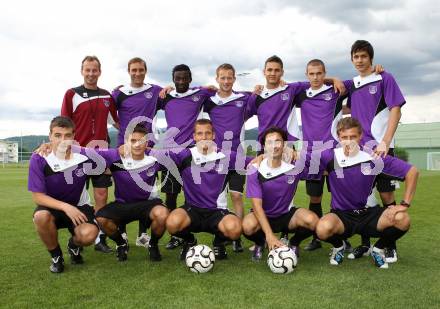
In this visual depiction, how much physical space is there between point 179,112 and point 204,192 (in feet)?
4.45

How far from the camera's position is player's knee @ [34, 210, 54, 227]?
13.5 feet

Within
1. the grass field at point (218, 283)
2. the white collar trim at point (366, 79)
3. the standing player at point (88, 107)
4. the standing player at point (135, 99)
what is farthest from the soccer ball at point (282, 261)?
the standing player at point (135, 99)

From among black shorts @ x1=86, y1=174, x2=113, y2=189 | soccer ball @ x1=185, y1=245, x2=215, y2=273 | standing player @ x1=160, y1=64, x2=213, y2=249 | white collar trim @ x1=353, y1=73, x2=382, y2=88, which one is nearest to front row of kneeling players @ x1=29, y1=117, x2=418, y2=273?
black shorts @ x1=86, y1=174, x2=113, y2=189

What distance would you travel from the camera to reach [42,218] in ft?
13.5

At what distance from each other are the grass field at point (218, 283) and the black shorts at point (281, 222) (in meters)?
0.40

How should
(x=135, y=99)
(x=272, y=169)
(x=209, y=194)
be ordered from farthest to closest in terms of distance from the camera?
(x=135, y=99) < (x=209, y=194) < (x=272, y=169)

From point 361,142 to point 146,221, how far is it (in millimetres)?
2504

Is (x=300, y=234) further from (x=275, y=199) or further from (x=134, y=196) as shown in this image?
(x=134, y=196)

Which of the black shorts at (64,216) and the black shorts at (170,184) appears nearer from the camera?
the black shorts at (64,216)

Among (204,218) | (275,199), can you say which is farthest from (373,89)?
(204,218)

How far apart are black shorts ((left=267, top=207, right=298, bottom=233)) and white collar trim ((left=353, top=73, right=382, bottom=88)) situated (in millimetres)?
1648

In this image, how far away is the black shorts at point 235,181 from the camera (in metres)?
5.13

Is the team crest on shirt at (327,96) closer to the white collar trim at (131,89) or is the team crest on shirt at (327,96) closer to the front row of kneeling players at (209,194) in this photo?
the front row of kneeling players at (209,194)

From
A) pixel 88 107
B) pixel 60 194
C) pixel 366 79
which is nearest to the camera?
pixel 60 194
